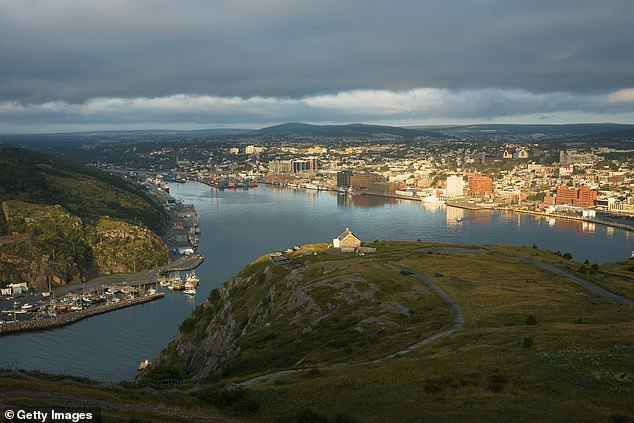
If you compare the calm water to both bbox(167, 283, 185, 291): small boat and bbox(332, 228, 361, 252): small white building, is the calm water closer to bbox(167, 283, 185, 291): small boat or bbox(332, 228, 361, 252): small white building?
bbox(167, 283, 185, 291): small boat

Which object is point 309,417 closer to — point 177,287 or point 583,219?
point 177,287

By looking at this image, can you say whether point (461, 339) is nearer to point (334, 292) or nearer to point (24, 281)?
point (334, 292)

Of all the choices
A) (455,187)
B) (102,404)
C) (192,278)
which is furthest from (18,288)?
(455,187)

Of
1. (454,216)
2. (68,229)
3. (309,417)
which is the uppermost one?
(309,417)

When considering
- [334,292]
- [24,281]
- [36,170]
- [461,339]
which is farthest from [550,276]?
[36,170]

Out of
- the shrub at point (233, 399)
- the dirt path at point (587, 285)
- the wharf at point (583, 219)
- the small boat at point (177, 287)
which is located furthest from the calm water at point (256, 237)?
the dirt path at point (587, 285)
